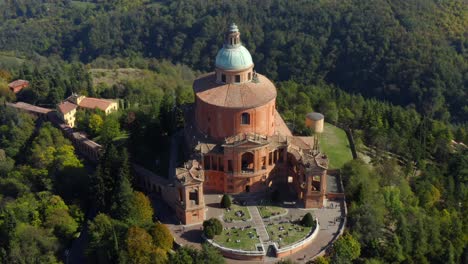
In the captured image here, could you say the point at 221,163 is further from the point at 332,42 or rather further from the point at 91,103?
the point at 332,42

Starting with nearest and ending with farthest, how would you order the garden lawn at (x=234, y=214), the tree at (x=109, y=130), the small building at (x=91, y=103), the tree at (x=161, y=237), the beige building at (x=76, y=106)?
the tree at (x=161, y=237)
the garden lawn at (x=234, y=214)
the tree at (x=109, y=130)
the beige building at (x=76, y=106)
the small building at (x=91, y=103)

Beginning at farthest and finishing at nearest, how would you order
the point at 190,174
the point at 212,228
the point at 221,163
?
the point at 221,163 → the point at 190,174 → the point at 212,228

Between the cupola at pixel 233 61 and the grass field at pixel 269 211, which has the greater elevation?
the cupola at pixel 233 61

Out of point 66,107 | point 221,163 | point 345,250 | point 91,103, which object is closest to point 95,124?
point 66,107

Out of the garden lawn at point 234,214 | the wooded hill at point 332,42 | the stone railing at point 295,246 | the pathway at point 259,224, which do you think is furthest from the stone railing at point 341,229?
the wooded hill at point 332,42

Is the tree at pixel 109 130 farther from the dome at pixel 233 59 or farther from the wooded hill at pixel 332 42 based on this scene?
the wooded hill at pixel 332 42

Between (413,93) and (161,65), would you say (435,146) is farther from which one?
(161,65)
